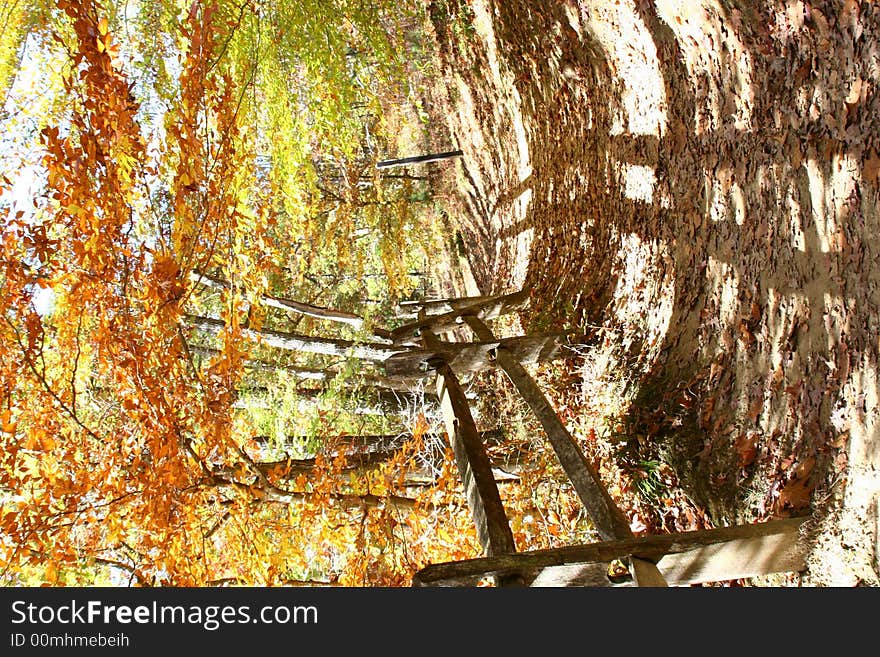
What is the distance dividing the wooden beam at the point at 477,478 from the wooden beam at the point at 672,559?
0.12m

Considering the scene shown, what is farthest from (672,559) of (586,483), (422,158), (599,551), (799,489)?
(422,158)

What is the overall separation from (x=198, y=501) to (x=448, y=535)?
212cm

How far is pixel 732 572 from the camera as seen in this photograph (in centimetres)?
259

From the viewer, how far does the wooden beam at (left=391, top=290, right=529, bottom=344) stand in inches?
208

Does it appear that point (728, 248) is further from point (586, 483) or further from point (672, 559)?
point (672, 559)

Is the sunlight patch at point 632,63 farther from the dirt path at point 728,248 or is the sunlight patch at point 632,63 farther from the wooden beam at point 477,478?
the wooden beam at point 477,478

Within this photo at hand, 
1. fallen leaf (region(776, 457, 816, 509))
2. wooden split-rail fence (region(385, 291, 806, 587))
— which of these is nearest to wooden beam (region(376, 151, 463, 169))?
wooden split-rail fence (region(385, 291, 806, 587))

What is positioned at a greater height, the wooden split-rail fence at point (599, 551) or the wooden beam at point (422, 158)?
the wooden beam at point (422, 158)

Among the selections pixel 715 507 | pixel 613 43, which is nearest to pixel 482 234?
pixel 613 43

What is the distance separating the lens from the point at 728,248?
11.1ft

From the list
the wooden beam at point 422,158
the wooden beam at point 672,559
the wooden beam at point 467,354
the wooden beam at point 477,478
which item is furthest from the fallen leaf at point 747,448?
the wooden beam at point 422,158

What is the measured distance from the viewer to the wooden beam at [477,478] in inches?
105

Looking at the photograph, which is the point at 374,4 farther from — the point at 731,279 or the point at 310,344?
the point at 731,279

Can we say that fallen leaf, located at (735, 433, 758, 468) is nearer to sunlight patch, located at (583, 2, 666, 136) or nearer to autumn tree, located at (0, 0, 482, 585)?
sunlight patch, located at (583, 2, 666, 136)
